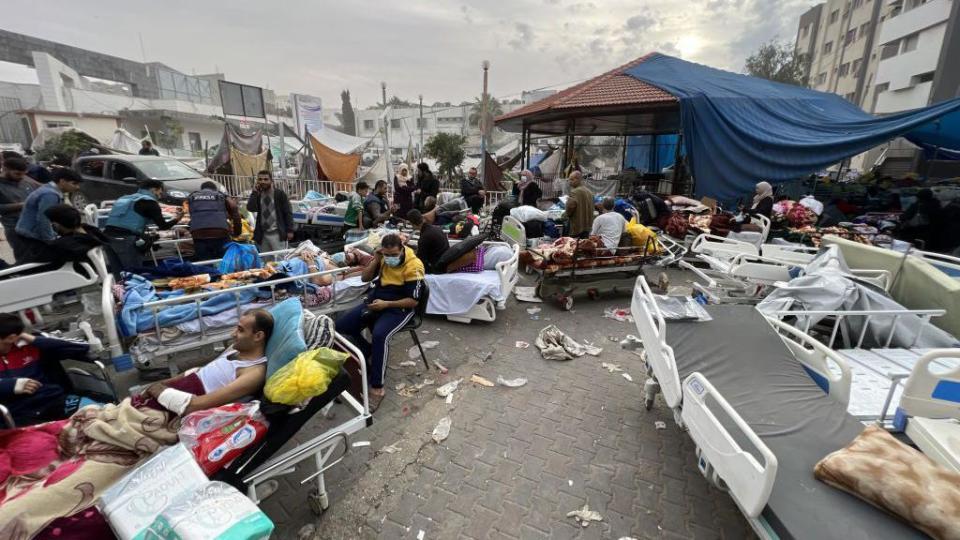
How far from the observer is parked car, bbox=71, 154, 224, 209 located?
31.4ft

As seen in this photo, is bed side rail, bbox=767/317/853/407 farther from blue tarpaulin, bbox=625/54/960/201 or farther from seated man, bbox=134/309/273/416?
blue tarpaulin, bbox=625/54/960/201

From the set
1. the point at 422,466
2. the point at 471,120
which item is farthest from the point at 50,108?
the point at 422,466

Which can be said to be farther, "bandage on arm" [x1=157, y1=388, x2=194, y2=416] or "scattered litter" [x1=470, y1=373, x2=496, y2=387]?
"scattered litter" [x1=470, y1=373, x2=496, y2=387]

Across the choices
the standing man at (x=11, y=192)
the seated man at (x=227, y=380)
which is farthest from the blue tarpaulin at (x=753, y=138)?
the standing man at (x=11, y=192)

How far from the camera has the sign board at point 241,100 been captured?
44.8ft

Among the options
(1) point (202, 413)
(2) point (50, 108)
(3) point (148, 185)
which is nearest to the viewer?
(1) point (202, 413)

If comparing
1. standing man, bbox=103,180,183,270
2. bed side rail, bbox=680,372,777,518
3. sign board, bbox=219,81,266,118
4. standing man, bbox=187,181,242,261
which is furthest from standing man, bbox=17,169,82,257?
sign board, bbox=219,81,266,118

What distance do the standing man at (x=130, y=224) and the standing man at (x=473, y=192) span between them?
20.8 ft

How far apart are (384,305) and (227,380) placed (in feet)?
5.03

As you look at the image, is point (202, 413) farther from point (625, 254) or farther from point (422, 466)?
point (625, 254)

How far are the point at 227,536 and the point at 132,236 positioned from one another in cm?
555

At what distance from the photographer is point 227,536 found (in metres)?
1.65

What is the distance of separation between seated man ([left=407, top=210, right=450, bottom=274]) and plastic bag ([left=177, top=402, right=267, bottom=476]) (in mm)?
3254

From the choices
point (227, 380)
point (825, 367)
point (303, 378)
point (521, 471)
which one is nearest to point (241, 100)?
point (227, 380)
